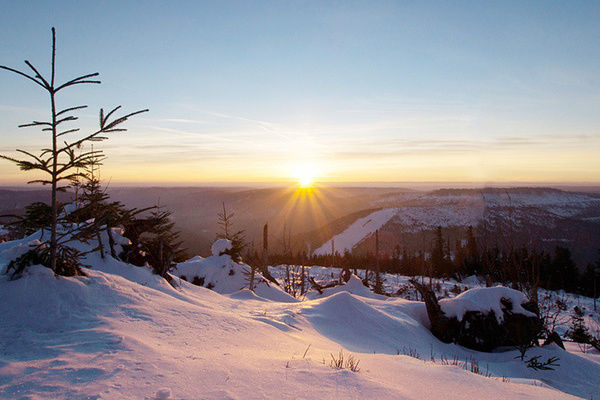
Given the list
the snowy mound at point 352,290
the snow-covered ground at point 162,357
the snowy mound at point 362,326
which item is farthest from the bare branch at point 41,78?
the snowy mound at point 352,290

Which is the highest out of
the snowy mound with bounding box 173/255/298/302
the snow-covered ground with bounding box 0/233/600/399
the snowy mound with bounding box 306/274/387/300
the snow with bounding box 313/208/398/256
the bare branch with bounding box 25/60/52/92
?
the bare branch with bounding box 25/60/52/92

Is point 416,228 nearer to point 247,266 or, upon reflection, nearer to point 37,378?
point 247,266

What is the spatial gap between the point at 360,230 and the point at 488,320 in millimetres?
138090

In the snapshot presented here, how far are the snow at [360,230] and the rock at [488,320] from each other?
112 meters

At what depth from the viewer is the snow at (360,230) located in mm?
126887

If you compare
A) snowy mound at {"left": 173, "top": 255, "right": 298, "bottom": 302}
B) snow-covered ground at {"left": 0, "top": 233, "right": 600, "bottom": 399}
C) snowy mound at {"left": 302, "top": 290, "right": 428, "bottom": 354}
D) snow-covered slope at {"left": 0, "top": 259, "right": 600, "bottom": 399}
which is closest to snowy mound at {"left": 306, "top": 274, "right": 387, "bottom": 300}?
snowy mound at {"left": 173, "top": 255, "right": 298, "bottom": 302}

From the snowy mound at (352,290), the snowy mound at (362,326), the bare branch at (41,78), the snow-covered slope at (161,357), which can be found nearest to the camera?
the snow-covered slope at (161,357)

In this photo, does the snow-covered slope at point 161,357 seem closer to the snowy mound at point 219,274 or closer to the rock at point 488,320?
the rock at point 488,320

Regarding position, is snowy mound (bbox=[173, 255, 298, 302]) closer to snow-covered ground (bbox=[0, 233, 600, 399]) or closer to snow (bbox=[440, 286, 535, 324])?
snow (bbox=[440, 286, 535, 324])

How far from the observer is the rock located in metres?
8.86

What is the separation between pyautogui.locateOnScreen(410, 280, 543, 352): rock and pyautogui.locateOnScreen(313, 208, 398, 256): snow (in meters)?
112

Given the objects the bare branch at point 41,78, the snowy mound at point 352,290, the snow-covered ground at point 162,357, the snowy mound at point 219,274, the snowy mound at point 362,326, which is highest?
the bare branch at point 41,78

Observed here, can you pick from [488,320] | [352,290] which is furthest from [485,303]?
[352,290]

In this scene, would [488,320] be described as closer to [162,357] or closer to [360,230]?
[162,357]
